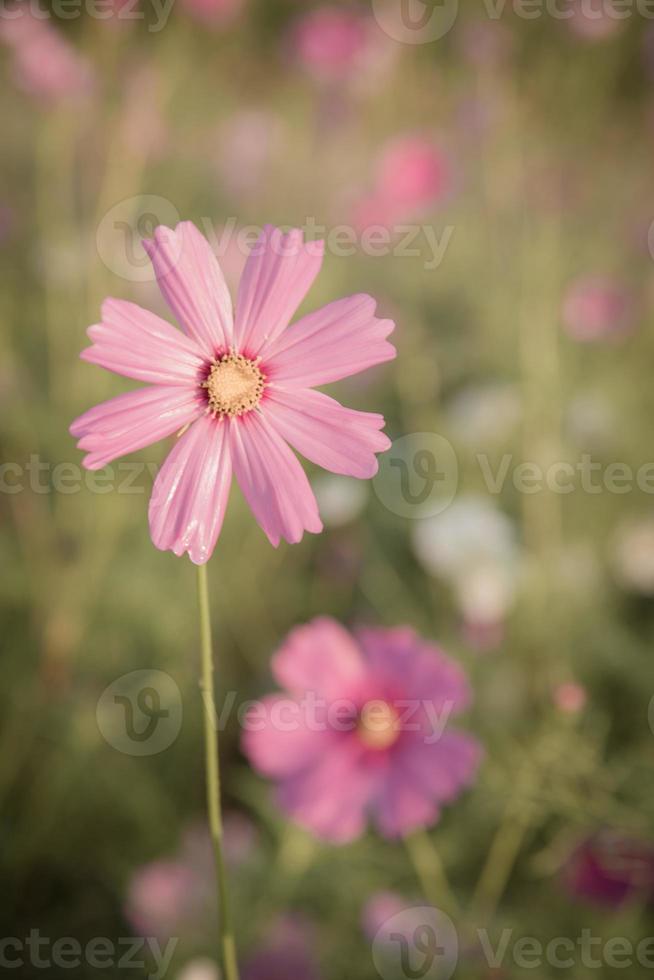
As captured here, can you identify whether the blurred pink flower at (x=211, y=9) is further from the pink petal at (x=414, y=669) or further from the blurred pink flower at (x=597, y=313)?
the pink petal at (x=414, y=669)

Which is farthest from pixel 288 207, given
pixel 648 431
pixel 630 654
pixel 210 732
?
pixel 210 732

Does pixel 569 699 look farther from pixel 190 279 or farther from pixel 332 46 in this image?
pixel 332 46

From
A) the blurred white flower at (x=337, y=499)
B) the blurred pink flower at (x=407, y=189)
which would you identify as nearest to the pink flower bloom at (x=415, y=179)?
the blurred pink flower at (x=407, y=189)

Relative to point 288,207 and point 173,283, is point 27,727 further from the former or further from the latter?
point 288,207

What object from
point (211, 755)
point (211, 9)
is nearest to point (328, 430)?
point (211, 755)

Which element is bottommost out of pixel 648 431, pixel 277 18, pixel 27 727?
pixel 27 727

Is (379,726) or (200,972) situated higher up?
(379,726)
